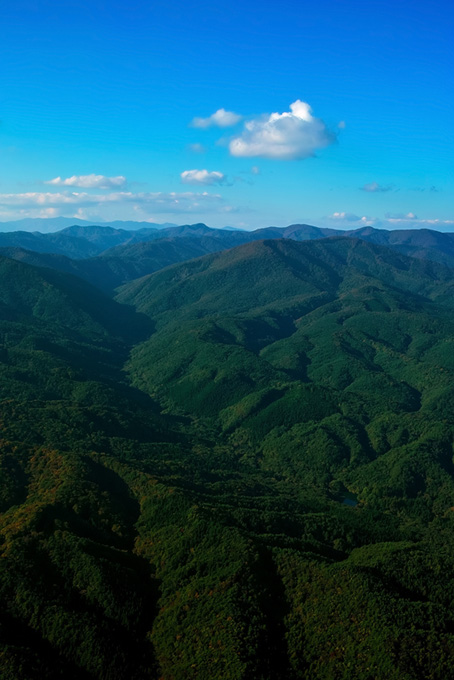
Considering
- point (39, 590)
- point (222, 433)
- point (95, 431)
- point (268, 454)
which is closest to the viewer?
point (39, 590)

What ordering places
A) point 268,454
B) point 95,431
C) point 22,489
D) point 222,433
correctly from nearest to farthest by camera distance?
point 22,489 < point 95,431 < point 268,454 < point 222,433

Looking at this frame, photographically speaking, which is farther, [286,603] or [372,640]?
[286,603]

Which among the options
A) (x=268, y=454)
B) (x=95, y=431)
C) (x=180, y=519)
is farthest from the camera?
(x=268, y=454)

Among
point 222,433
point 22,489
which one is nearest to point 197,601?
point 22,489

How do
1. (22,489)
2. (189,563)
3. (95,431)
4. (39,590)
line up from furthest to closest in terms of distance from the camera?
(95,431) → (22,489) → (189,563) → (39,590)

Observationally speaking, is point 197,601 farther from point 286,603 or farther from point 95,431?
point 95,431

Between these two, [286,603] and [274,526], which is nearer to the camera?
[286,603]

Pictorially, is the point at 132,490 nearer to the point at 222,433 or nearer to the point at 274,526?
the point at 274,526

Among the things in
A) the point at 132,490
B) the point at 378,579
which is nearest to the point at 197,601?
the point at 378,579

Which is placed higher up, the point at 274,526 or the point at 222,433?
the point at 274,526
